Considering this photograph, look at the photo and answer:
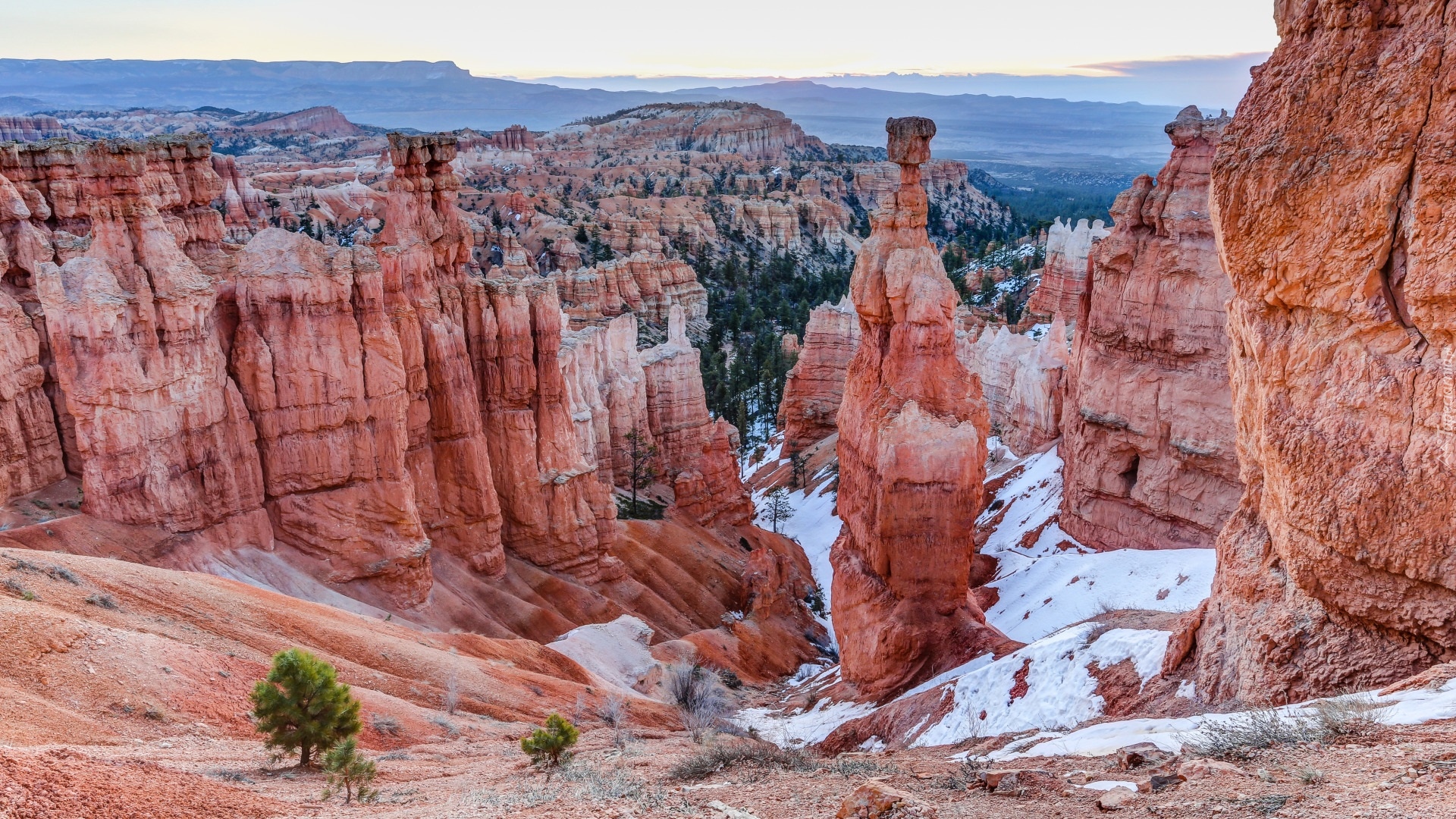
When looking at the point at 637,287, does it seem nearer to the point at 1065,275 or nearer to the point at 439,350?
the point at 1065,275

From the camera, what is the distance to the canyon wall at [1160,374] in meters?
27.6

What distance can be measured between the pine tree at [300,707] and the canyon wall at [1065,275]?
58.5 meters

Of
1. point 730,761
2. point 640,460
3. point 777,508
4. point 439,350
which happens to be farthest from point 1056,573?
point 640,460

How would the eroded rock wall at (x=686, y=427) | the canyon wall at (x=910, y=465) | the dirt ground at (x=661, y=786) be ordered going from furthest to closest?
the eroded rock wall at (x=686, y=427) → the canyon wall at (x=910, y=465) → the dirt ground at (x=661, y=786)

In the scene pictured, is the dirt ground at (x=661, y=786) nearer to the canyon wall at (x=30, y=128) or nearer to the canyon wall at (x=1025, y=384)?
the canyon wall at (x=1025, y=384)

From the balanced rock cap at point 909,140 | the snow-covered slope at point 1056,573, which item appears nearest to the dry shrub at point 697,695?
the snow-covered slope at point 1056,573

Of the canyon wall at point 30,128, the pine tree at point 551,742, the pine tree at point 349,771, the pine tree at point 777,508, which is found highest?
the canyon wall at point 30,128

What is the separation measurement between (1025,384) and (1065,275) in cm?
2700

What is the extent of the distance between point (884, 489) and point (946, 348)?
13.3 ft

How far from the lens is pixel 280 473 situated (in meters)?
24.2

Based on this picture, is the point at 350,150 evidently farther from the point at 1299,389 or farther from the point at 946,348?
the point at 1299,389

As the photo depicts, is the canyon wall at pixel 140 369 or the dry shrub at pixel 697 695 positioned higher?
the canyon wall at pixel 140 369

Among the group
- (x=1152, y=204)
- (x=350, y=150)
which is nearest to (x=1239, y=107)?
(x=1152, y=204)

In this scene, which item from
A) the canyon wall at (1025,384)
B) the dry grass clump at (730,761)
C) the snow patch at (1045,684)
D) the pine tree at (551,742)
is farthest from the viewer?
the canyon wall at (1025,384)
